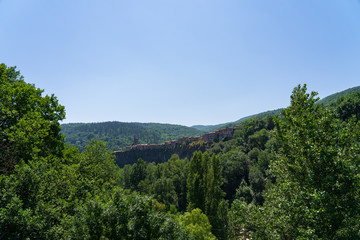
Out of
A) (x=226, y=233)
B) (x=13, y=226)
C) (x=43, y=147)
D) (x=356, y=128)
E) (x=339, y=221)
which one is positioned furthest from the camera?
(x=226, y=233)

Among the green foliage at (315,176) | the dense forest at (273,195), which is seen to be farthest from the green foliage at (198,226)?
the green foliage at (315,176)

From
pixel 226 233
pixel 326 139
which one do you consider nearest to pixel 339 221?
pixel 326 139

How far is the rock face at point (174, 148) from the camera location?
11112 cm

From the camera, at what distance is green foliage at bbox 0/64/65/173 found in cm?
1203

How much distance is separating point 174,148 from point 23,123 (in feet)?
388

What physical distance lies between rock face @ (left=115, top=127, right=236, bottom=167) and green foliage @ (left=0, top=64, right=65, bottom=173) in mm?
92195

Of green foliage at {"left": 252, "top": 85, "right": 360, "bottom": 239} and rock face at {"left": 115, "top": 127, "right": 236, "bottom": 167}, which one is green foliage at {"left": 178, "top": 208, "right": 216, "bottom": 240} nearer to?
green foliage at {"left": 252, "top": 85, "right": 360, "bottom": 239}

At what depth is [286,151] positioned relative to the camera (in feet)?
30.6

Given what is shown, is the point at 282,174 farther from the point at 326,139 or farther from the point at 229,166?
the point at 229,166

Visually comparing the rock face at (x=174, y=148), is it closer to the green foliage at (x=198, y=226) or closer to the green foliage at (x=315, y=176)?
the green foliage at (x=198, y=226)

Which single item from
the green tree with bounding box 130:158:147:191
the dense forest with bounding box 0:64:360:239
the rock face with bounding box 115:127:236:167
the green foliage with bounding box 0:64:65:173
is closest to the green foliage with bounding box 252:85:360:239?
the dense forest with bounding box 0:64:360:239

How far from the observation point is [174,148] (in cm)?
12888

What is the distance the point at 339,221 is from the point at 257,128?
95405mm

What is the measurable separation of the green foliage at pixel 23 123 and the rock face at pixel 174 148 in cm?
9219
